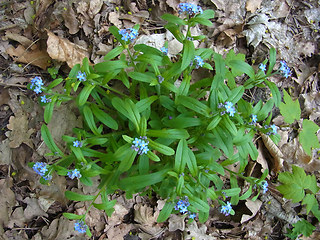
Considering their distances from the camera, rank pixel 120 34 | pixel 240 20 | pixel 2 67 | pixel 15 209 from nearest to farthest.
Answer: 1. pixel 120 34
2. pixel 15 209
3. pixel 2 67
4. pixel 240 20

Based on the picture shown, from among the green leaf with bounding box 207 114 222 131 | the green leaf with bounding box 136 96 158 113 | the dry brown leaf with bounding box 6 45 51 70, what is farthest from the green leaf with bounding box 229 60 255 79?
the dry brown leaf with bounding box 6 45 51 70

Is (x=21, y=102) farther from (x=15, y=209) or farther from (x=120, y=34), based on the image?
(x=120, y=34)

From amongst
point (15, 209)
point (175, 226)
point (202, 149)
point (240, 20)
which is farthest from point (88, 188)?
point (240, 20)

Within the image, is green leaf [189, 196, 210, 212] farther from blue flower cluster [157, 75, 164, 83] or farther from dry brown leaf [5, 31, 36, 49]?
dry brown leaf [5, 31, 36, 49]

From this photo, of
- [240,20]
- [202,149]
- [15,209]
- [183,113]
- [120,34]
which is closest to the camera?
[120,34]

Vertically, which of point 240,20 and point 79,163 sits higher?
point 240,20

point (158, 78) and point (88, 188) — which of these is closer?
point (158, 78)

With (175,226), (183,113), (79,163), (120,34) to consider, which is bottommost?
(175,226)
